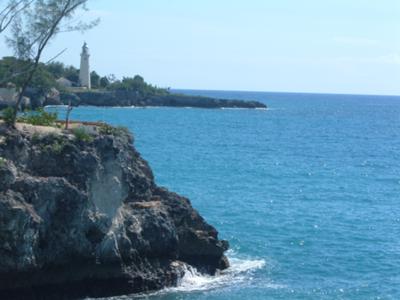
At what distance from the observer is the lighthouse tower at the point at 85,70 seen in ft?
497

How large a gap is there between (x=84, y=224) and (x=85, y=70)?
13512cm

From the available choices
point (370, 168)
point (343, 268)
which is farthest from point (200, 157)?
point (343, 268)

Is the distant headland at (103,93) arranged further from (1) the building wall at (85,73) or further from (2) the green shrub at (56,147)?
(2) the green shrub at (56,147)

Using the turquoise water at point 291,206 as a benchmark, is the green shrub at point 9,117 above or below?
above

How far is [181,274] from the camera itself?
113 feet

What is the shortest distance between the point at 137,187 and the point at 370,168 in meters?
41.0

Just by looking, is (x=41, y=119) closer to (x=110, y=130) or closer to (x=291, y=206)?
(x=110, y=130)

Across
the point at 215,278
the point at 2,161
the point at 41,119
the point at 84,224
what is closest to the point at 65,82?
the point at 41,119

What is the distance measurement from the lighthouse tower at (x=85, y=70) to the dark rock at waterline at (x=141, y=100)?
627cm

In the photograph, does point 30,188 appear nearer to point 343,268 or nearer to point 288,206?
point 343,268

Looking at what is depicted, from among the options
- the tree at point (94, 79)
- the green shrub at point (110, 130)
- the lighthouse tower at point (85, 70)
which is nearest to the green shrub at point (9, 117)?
the green shrub at point (110, 130)

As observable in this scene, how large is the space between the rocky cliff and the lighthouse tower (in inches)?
4633

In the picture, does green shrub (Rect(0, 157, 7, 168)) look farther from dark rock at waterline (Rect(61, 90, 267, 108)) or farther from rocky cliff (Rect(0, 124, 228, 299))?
dark rock at waterline (Rect(61, 90, 267, 108))

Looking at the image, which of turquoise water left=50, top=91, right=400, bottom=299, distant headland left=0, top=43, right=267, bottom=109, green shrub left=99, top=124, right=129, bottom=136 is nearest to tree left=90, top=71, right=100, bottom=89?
distant headland left=0, top=43, right=267, bottom=109
